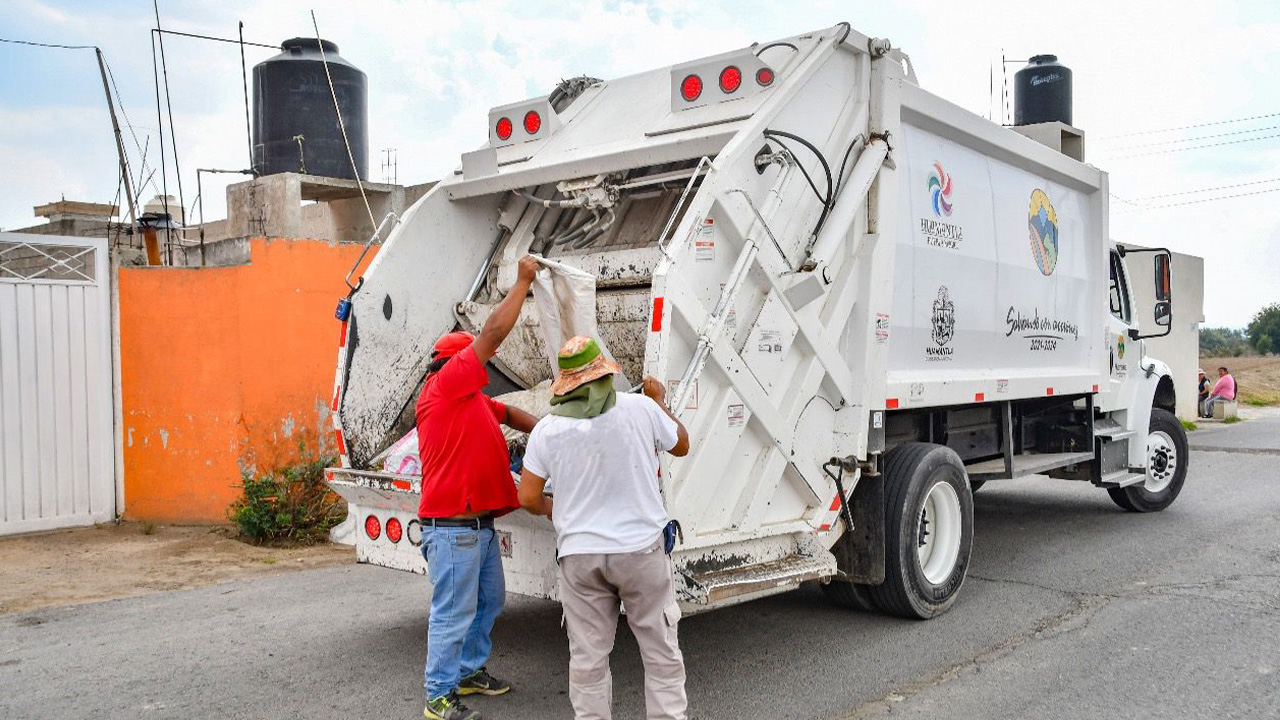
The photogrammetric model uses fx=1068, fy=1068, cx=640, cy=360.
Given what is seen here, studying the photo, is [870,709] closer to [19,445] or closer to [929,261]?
[929,261]

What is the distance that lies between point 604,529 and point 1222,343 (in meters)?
65.5

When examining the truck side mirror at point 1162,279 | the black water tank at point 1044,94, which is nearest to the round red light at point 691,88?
the truck side mirror at point 1162,279

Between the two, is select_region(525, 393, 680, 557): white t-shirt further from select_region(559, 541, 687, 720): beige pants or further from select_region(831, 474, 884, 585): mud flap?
select_region(831, 474, 884, 585): mud flap

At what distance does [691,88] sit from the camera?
17.3 feet

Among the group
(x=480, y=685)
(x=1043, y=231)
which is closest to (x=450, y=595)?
(x=480, y=685)

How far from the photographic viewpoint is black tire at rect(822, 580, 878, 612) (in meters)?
5.70

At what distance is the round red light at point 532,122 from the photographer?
5.96 metres

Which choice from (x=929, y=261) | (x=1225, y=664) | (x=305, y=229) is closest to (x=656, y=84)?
(x=929, y=261)

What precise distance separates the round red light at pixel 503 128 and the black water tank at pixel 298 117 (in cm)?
713

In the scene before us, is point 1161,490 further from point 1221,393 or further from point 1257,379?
point 1257,379

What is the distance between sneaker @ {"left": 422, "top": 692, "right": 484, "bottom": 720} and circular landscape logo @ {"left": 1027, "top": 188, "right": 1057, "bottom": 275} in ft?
16.0

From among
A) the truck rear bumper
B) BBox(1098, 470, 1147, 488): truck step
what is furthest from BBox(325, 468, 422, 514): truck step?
BBox(1098, 470, 1147, 488): truck step

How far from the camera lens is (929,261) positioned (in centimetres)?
591

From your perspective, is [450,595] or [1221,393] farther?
[1221,393]
